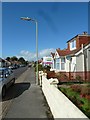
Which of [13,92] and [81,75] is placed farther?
[81,75]

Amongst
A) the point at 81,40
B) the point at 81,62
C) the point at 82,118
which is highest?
the point at 81,40

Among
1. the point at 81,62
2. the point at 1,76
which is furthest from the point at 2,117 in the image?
the point at 81,62

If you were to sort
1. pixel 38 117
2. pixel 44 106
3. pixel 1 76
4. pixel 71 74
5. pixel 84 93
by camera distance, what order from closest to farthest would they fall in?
pixel 38 117 < pixel 44 106 < pixel 84 93 < pixel 1 76 < pixel 71 74

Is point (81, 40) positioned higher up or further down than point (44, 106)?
higher up

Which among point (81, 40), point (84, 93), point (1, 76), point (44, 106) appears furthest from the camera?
point (81, 40)

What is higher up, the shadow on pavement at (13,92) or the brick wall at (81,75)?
the brick wall at (81,75)

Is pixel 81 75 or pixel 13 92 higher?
pixel 81 75

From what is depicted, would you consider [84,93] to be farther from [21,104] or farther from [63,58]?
[63,58]

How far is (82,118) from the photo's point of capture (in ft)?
12.7

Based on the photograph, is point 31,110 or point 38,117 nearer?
point 38,117

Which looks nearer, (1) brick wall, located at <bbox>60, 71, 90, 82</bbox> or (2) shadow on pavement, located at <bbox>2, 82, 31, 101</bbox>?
(2) shadow on pavement, located at <bbox>2, 82, 31, 101</bbox>

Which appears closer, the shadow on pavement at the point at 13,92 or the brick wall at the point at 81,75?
the shadow on pavement at the point at 13,92

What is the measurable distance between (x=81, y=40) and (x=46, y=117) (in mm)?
23799

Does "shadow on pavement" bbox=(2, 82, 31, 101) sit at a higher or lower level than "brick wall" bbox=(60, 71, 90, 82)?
lower
